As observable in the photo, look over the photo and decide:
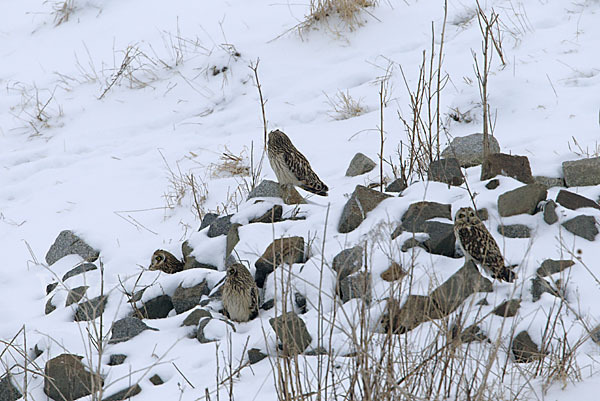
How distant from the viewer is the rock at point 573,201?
14.6ft

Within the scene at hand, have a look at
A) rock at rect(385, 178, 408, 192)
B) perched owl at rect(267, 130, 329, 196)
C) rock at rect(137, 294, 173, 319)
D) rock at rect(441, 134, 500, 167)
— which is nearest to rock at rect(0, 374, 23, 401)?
rock at rect(137, 294, 173, 319)

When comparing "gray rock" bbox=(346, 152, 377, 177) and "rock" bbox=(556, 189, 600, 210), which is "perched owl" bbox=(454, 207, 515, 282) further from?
"gray rock" bbox=(346, 152, 377, 177)

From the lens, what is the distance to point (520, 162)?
4961mm

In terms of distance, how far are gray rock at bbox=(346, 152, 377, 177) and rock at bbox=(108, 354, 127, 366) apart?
287cm

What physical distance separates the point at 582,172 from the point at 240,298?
2.39 m

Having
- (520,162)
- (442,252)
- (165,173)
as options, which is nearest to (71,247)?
(165,173)

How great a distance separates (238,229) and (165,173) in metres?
2.74

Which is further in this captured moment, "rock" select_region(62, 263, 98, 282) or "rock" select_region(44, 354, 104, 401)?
"rock" select_region(62, 263, 98, 282)

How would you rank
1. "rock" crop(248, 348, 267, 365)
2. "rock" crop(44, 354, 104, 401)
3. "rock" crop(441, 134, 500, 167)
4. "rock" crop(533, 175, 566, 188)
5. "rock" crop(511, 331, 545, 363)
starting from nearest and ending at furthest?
"rock" crop(511, 331, 545, 363)
"rock" crop(248, 348, 267, 365)
"rock" crop(44, 354, 104, 401)
"rock" crop(533, 175, 566, 188)
"rock" crop(441, 134, 500, 167)

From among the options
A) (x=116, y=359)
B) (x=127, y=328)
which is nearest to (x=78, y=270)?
(x=127, y=328)

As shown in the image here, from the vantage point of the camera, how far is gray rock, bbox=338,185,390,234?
473 cm

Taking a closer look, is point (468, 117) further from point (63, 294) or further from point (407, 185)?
point (63, 294)

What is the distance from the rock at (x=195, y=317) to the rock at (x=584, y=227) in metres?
2.13

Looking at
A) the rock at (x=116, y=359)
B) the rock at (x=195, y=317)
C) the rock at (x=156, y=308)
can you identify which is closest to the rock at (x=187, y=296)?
the rock at (x=156, y=308)
